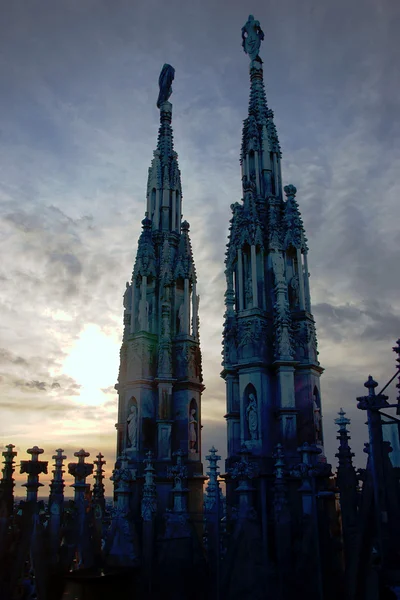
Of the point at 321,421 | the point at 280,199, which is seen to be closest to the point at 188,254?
the point at 280,199

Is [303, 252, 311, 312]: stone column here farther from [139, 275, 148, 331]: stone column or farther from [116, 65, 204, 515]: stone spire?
[139, 275, 148, 331]: stone column

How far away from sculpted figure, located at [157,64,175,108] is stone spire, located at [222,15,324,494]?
996 cm

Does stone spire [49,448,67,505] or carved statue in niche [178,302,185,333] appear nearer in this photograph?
stone spire [49,448,67,505]

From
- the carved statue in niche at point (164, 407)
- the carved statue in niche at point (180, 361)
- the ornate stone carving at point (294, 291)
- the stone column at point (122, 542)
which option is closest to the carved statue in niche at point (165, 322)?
the carved statue in niche at point (180, 361)

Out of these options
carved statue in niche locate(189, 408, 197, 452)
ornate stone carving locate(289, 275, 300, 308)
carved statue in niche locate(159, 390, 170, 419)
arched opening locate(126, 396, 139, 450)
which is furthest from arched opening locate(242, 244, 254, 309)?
arched opening locate(126, 396, 139, 450)

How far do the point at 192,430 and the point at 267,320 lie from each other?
301 inches

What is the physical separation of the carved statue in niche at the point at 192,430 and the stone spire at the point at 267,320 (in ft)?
13.8

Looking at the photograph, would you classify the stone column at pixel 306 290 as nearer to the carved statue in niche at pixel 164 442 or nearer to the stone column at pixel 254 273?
the stone column at pixel 254 273

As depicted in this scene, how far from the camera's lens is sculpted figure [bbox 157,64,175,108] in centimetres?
3394

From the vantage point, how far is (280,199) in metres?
24.9

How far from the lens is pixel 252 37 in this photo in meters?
28.6

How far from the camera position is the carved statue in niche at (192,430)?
26.2 metres

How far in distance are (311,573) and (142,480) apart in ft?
36.2

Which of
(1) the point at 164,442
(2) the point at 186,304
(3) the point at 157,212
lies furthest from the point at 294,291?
(3) the point at 157,212
